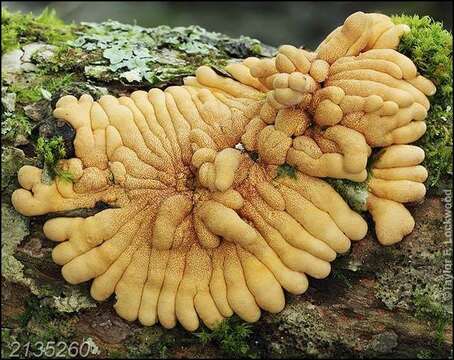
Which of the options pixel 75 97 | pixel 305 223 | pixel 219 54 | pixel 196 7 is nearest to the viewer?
pixel 305 223

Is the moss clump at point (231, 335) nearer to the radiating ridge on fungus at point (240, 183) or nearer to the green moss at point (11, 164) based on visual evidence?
the radiating ridge on fungus at point (240, 183)

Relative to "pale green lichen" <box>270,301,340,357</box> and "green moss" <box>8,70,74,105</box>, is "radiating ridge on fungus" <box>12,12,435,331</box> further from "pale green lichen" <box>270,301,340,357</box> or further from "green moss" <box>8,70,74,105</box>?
"green moss" <box>8,70,74,105</box>

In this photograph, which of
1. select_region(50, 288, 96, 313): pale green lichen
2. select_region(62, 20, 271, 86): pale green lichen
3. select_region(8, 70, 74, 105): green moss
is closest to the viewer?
select_region(50, 288, 96, 313): pale green lichen

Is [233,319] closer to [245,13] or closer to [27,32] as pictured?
[27,32]

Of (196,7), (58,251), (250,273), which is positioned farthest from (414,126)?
(196,7)

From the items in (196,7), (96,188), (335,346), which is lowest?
(335,346)

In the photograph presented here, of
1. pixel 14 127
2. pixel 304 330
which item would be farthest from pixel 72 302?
pixel 304 330

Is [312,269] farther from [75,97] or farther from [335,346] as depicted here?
[75,97]

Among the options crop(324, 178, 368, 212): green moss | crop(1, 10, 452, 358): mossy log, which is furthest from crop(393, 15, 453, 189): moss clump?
crop(324, 178, 368, 212): green moss
